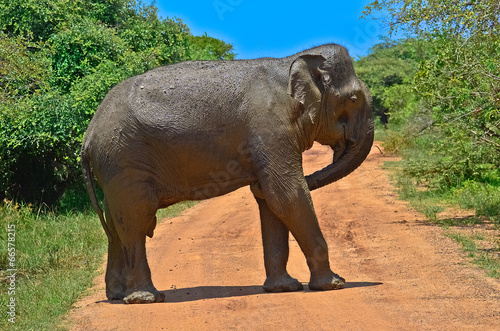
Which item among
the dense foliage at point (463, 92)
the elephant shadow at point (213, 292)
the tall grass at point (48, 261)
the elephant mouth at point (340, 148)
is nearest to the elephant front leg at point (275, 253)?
the elephant shadow at point (213, 292)

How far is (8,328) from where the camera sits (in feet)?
24.1

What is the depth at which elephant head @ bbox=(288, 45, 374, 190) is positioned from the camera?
774 cm

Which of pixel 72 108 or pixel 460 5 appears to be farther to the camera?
pixel 72 108

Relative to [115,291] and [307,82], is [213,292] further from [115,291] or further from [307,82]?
[307,82]

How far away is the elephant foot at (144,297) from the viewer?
296 inches

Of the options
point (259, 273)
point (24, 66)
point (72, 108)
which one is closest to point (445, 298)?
point (259, 273)

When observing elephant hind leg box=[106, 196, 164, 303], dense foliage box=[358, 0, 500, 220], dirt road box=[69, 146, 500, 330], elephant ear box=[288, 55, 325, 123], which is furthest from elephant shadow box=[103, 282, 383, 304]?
dense foliage box=[358, 0, 500, 220]

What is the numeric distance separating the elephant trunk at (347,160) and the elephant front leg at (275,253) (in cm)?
57

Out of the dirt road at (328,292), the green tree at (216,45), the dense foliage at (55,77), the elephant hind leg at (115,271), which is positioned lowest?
the dirt road at (328,292)

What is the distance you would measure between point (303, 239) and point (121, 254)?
2.13m

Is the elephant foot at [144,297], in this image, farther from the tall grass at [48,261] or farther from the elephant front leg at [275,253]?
the elephant front leg at [275,253]

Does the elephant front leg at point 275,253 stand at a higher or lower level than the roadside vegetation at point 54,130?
lower

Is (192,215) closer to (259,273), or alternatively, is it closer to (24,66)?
(24,66)

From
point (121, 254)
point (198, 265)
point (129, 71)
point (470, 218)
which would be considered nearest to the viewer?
point (121, 254)
